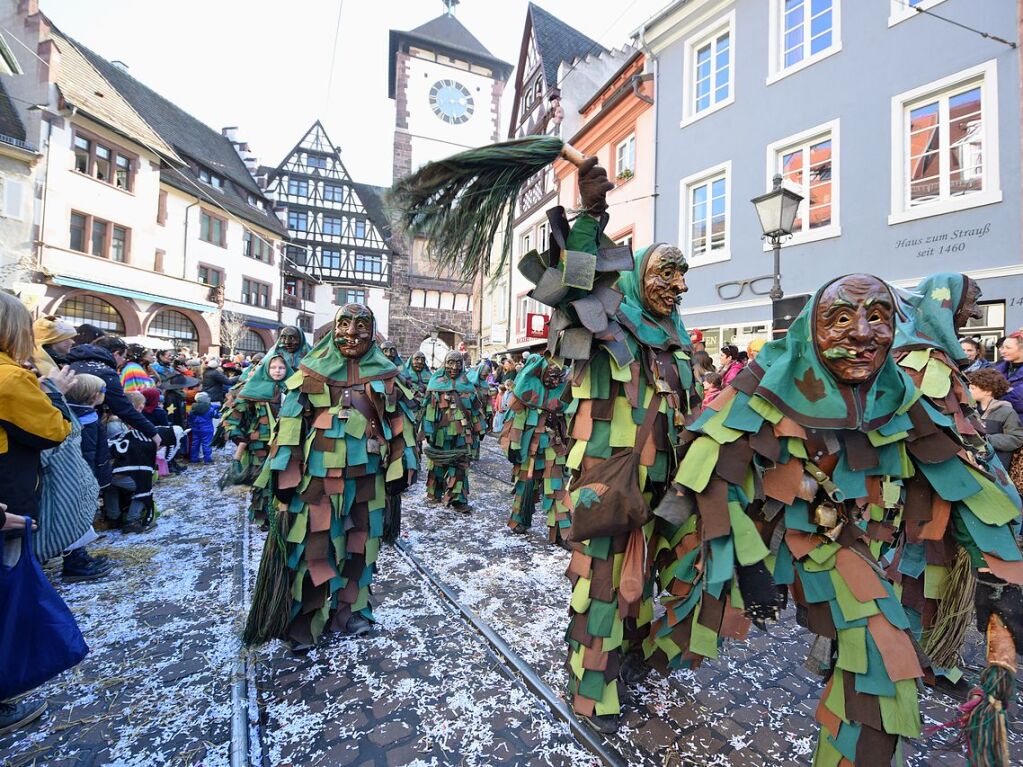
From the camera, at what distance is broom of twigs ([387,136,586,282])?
2.05 m

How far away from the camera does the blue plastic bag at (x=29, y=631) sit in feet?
7.09

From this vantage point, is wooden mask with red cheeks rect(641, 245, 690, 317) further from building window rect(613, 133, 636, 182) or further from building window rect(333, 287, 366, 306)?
building window rect(333, 287, 366, 306)

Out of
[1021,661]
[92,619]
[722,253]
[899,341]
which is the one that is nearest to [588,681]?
[899,341]

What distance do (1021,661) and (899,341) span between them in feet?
7.70

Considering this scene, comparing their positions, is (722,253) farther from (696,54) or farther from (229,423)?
(229,423)

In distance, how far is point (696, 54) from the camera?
38.1ft

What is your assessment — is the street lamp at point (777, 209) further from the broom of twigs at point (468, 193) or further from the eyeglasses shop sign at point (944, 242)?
the broom of twigs at point (468, 193)

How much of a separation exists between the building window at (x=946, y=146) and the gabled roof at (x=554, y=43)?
47.7 ft

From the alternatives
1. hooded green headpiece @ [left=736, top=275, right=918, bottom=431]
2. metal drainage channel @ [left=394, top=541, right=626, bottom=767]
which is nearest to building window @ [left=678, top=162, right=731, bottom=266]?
metal drainage channel @ [left=394, top=541, right=626, bottom=767]

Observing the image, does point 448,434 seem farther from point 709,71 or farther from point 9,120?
point 9,120

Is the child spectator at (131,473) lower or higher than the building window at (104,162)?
lower

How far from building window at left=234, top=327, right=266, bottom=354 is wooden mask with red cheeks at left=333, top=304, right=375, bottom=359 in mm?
25934

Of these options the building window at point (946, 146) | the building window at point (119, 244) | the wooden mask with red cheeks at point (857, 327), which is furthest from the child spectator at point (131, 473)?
the building window at point (119, 244)

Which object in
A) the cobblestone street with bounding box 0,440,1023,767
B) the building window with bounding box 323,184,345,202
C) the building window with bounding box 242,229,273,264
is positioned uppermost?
the building window with bounding box 323,184,345,202
